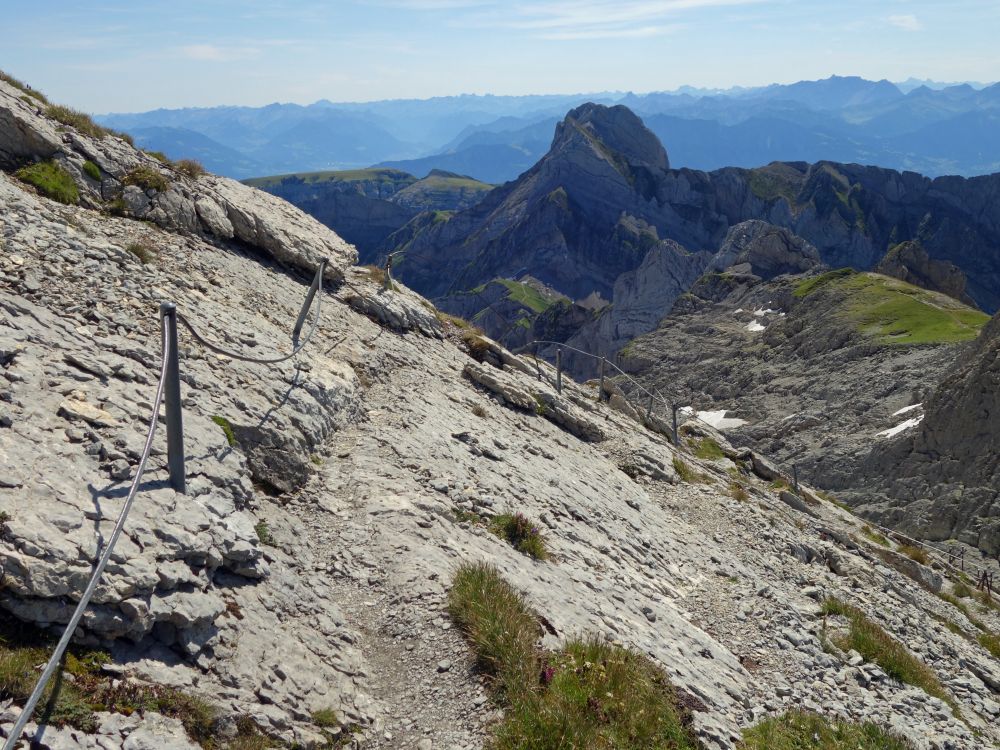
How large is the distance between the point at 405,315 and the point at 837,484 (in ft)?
163

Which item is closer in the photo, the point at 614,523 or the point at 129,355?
the point at 129,355

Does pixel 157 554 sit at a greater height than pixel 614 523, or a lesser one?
greater

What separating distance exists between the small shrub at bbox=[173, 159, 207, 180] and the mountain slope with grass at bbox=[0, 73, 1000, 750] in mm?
149

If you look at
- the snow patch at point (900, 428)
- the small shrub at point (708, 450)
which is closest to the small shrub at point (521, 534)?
the small shrub at point (708, 450)

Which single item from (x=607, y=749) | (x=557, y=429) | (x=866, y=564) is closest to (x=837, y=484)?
(x=866, y=564)

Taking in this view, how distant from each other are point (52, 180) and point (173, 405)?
35.6ft

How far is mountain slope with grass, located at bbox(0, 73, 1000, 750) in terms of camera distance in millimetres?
7867

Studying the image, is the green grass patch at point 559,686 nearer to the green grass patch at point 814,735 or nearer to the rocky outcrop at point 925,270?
the green grass patch at point 814,735

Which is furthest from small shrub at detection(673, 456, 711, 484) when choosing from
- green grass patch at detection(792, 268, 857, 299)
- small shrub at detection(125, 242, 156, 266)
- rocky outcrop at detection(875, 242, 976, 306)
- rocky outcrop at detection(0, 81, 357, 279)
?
rocky outcrop at detection(875, 242, 976, 306)

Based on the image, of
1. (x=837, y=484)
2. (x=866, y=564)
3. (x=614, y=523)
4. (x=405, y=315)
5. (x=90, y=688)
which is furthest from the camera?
(x=837, y=484)

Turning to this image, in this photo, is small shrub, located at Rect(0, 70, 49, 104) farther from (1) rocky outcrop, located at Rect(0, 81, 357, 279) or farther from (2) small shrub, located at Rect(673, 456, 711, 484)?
(2) small shrub, located at Rect(673, 456, 711, 484)

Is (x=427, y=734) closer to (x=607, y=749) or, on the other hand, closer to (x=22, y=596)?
(x=607, y=749)

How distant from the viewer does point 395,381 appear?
19266mm

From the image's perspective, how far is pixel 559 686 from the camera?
9.06 m
